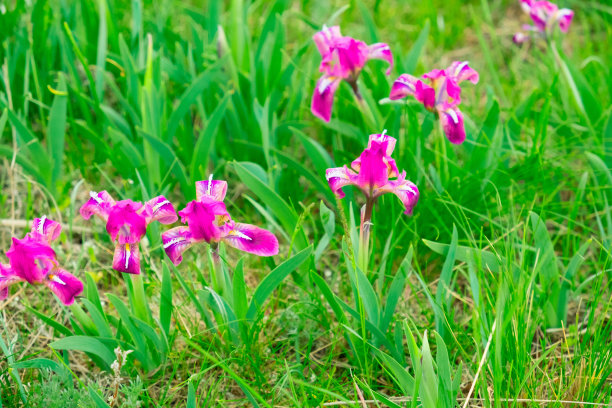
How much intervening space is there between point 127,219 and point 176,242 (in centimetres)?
12

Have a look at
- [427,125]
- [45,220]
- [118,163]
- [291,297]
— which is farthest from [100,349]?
[427,125]

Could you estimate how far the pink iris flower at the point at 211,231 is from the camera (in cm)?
148

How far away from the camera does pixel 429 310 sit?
1.92 meters

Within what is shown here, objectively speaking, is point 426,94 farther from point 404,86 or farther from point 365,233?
point 365,233

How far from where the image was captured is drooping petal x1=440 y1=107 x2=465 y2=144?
72.7 inches

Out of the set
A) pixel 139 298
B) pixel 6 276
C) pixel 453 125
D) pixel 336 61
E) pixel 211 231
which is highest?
pixel 336 61

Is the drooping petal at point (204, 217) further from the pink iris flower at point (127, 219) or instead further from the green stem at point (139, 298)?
the green stem at point (139, 298)

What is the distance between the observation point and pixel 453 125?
1853 mm

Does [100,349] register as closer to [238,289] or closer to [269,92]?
[238,289]

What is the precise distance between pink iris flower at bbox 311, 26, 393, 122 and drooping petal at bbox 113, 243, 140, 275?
2.56 ft

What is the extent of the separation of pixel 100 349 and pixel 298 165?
0.80m

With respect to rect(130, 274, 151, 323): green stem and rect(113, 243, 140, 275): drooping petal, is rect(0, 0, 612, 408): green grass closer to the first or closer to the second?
rect(130, 274, 151, 323): green stem

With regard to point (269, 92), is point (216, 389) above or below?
below

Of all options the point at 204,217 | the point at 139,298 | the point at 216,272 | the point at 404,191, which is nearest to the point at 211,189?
the point at 204,217
